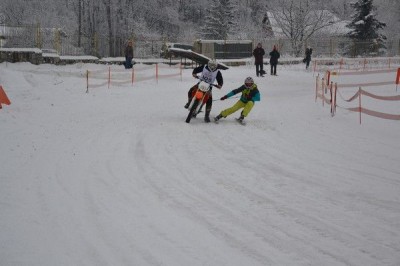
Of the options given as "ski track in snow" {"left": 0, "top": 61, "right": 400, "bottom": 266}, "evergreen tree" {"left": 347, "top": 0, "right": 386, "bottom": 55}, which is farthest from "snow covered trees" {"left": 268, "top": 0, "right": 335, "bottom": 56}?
"ski track in snow" {"left": 0, "top": 61, "right": 400, "bottom": 266}

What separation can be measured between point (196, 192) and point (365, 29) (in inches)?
1838

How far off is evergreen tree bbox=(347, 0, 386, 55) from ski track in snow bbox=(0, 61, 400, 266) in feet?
123

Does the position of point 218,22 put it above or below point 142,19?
below

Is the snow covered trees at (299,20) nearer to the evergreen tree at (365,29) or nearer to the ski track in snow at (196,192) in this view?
the evergreen tree at (365,29)

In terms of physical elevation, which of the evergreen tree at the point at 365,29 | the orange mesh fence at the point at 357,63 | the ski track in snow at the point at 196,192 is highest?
the evergreen tree at the point at 365,29

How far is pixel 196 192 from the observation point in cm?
622

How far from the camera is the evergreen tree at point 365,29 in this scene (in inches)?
1821

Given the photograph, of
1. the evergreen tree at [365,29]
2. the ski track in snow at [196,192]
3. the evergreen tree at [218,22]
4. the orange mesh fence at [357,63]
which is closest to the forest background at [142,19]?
the evergreen tree at [218,22]

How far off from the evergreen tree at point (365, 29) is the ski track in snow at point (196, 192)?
37510mm

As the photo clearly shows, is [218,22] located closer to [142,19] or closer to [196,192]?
[142,19]

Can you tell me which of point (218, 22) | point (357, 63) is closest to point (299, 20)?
point (357, 63)

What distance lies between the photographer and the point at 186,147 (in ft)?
29.6

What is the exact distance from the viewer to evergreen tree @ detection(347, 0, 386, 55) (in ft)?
152

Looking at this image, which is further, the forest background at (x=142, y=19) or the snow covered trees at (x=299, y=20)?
the snow covered trees at (x=299, y=20)
